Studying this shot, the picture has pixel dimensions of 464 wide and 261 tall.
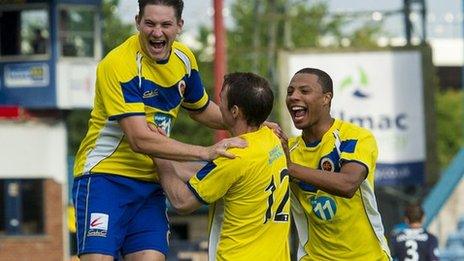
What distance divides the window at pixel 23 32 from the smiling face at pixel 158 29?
134 ft

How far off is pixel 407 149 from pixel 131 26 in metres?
33.2

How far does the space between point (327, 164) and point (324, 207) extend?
0.86 ft

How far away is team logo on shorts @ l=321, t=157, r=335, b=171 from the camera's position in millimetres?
8891

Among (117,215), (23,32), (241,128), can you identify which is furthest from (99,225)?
(23,32)

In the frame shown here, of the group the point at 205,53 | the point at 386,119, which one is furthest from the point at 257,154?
the point at 205,53

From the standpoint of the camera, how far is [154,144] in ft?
27.5

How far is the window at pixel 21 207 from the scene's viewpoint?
4859 cm

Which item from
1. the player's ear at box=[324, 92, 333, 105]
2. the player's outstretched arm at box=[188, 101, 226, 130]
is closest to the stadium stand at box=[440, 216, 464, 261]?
the player's outstretched arm at box=[188, 101, 226, 130]

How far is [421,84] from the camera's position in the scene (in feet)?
116

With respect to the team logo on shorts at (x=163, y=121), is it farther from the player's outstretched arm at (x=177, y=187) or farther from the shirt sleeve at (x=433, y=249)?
the shirt sleeve at (x=433, y=249)

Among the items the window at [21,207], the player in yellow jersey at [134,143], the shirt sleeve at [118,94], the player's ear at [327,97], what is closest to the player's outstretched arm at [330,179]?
the player's ear at [327,97]

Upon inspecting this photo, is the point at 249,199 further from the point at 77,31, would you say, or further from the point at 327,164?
the point at 77,31

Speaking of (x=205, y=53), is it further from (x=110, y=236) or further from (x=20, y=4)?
(x=110, y=236)

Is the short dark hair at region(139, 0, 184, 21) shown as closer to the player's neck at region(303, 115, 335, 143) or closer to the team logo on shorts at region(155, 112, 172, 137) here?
the team logo on shorts at region(155, 112, 172, 137)
